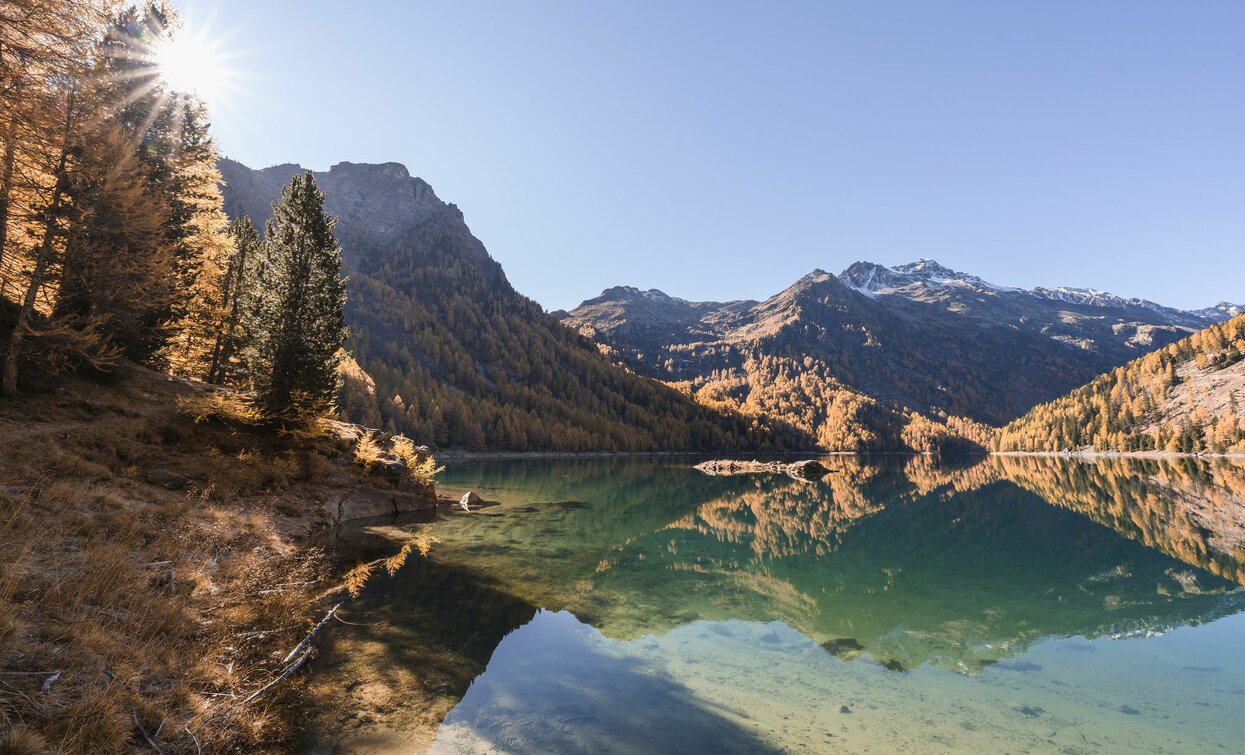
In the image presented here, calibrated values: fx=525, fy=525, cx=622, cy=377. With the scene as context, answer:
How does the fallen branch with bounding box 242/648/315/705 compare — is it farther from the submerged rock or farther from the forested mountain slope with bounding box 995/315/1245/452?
the forested mountain slope with bounding box 995/315/1245/452

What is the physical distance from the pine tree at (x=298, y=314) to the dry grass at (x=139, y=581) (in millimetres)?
4585

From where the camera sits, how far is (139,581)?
35.5ft

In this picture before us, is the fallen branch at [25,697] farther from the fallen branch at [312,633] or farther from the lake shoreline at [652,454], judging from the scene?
the lake shoreline at [652,454]

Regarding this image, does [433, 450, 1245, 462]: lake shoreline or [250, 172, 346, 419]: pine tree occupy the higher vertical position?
[250, 172, 346, 419]: pine tree

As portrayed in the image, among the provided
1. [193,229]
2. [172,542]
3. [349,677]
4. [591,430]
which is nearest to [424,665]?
[349,677]

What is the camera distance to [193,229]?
32281 millimetres

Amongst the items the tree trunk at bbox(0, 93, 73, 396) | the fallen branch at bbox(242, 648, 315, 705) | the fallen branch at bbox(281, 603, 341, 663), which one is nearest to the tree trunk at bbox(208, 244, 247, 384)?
the tree trunk at bbox(0, 93, 73, 396)

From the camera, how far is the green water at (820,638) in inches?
405

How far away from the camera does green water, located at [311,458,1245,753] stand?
10.3 m

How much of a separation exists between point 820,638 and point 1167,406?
205m

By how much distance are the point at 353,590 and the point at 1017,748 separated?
17.4 meters

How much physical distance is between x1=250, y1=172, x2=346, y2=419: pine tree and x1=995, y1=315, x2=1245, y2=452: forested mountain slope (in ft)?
566

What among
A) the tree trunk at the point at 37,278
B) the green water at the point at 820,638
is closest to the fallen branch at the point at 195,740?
the green water at the point at 820,638

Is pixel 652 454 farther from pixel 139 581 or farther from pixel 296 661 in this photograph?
pixel 139 581
